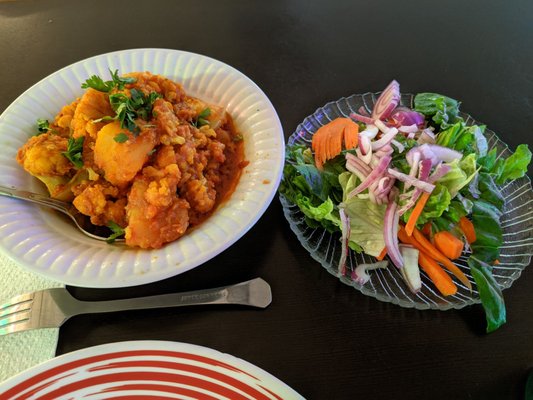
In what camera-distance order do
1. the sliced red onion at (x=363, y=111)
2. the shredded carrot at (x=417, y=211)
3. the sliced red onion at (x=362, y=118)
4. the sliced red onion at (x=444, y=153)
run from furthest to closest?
the sliced red onion at (x=363, y=111)
the sliced red onion at (x=362, y=118)
the sliced red onion at (x=444, y=153)
the shredded carrot at (x=417, y=211)

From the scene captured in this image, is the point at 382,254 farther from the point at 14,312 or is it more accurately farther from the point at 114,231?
the point at 14,312

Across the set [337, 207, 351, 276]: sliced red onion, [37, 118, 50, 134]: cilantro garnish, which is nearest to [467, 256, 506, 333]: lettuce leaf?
[337, 207, 351, 276]: sliced red onion

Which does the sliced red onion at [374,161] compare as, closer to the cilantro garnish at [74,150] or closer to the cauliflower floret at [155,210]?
the cauliflower floret at [155,210]

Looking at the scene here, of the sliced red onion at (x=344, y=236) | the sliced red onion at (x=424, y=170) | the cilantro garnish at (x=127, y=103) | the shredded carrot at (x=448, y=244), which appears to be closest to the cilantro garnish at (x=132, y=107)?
the cilantro garnish at (x=127, y=103)

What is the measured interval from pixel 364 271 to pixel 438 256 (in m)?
0.27

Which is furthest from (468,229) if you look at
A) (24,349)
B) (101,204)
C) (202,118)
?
(24,349)

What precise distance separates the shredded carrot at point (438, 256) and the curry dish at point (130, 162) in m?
0.70

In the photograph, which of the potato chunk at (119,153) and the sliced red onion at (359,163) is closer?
the potato chunk at (119,153)

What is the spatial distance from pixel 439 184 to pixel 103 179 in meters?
1.18

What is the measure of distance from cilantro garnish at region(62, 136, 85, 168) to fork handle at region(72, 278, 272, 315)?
0.46 metres

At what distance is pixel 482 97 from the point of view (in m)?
2.03

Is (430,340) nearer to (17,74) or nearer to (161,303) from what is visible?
(161,303)

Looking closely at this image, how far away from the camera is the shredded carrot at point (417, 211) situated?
1.41 metres

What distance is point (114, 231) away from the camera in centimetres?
134
